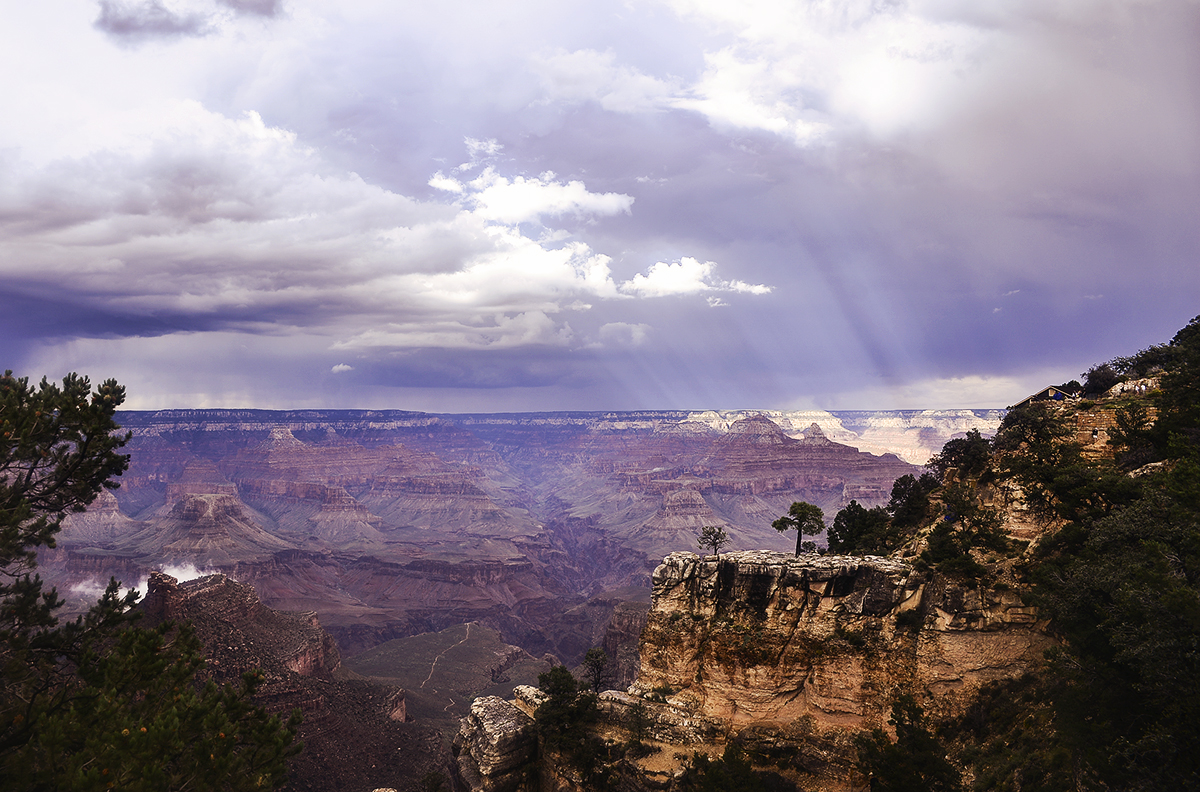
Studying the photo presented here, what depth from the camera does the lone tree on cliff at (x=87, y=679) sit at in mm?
16000

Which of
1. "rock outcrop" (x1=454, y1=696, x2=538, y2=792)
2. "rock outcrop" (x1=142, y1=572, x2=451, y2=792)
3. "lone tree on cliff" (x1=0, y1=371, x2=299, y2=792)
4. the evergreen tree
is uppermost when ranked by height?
"lone tree on cliff" (x1=0, y1=371, x2=299, y2=792)

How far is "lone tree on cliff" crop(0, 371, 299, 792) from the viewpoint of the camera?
1600 centimetres

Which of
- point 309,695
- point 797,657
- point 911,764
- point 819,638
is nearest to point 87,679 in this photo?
point 911,764

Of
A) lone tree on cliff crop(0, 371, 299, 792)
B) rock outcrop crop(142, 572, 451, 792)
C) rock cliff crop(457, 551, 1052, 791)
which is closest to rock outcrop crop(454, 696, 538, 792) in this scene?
rock cliff crop(457, 551, 1052, 791)

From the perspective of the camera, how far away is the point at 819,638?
36250 millimetres

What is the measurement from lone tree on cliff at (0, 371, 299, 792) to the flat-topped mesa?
83.6ft

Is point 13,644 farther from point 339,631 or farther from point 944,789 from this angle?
point 339,631

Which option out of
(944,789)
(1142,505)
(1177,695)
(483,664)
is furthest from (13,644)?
(483,664)

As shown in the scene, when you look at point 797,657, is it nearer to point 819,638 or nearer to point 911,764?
point 819,638

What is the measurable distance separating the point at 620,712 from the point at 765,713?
9.76 metres

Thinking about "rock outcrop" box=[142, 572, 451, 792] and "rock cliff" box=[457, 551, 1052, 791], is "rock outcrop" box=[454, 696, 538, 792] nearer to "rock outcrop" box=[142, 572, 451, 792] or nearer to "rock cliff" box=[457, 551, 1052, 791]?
"rock cliff" box=[457, 551, 1052, 791]

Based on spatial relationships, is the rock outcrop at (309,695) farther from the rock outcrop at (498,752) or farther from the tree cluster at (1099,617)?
the tree cluster at (1099,617)

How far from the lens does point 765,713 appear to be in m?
36.7

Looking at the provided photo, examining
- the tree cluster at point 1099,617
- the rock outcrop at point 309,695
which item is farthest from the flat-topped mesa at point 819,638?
the rock outcrop at point 309,695
